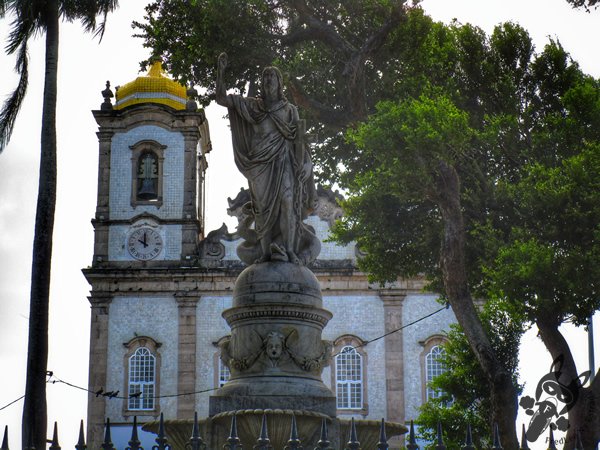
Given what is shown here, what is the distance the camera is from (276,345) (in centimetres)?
1200

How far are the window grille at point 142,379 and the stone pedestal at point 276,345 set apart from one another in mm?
24815

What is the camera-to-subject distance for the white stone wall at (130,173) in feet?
126

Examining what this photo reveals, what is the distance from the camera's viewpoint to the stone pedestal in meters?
11.7

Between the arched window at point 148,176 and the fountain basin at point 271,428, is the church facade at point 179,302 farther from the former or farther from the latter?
the fountain basin at point 271,428

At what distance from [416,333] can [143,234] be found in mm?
9106

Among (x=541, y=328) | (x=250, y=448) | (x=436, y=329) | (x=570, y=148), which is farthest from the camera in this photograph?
(x=436, y=329)

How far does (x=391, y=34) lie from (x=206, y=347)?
56.8 feet

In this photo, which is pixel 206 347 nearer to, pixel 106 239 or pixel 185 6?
pixel 106 239

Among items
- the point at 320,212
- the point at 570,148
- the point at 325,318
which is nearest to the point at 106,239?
the point at 320,212

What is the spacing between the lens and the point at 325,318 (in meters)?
12.5

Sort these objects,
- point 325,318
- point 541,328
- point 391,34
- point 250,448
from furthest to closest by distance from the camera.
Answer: point 391,34
point 541,328
point 325,318
point 250,448

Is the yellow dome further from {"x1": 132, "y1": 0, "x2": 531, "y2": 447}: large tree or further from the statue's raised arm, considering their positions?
the statue's raised arm

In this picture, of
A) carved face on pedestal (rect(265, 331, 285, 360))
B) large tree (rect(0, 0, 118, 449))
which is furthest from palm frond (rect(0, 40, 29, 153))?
carved face on pedestal (rect(265, 331, 285, 360))

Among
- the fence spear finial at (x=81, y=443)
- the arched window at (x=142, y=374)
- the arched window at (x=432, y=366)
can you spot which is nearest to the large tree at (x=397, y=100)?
the fence spear finial at (x=81, y=443)
